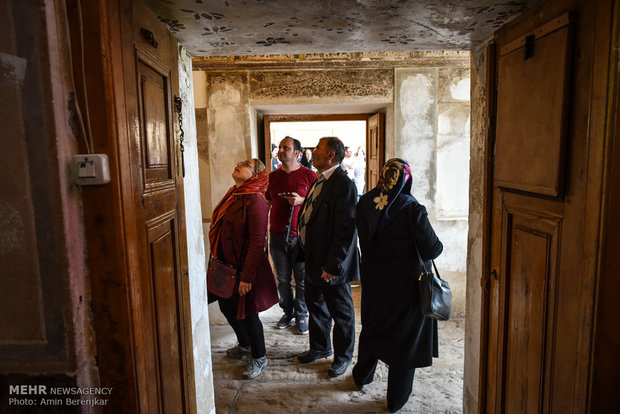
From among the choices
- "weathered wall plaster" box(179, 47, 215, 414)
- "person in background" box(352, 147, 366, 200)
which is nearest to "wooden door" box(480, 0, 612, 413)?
"weathered wall plaster" box(179, 47, 215, 414)

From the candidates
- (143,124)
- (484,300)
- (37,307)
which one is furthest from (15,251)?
(484,300)

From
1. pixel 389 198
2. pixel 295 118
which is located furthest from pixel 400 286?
pixel 295 118

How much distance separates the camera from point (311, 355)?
311cm

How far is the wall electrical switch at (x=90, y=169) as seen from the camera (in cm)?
108

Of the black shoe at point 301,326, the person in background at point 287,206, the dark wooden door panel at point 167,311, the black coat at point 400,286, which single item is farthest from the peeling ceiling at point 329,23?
the black shoe at point 301,326

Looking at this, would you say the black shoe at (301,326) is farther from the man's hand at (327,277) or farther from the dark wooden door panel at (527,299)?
the dark wooden door panel at (527,299)

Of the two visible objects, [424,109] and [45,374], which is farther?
[424,109]

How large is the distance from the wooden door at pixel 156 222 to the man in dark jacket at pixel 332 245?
1.10m

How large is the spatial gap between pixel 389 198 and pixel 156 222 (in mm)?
1337

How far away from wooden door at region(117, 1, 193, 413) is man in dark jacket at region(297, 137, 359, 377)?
3.61 feet

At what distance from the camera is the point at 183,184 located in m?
1.82

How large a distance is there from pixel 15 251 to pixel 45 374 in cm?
38

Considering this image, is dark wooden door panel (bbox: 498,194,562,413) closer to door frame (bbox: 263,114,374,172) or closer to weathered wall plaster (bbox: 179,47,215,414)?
weathered wall plaster (bbox: 179,47,215,414)

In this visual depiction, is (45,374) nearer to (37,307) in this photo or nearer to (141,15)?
(37,307)
